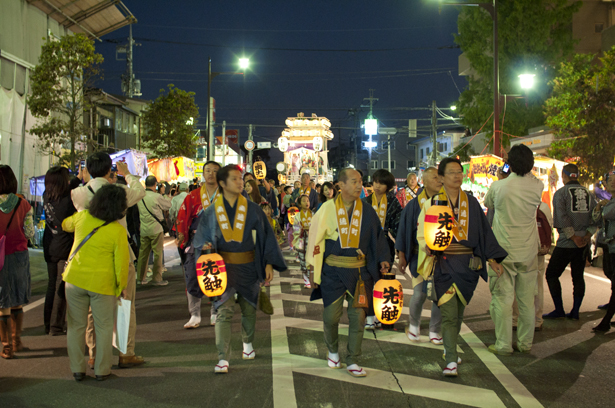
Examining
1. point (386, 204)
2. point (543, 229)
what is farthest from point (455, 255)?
point (386, 204)

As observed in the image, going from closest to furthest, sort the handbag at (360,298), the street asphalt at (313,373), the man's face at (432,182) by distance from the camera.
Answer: the street asphalt at (313,373) < the handbag at (360,298) < the man's face at (432,182)

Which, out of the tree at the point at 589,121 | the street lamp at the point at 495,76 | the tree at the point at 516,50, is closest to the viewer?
the tree at the point at 589,121

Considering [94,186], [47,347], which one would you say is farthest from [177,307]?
[94,186]

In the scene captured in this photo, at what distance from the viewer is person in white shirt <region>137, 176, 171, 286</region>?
1031 centimetres

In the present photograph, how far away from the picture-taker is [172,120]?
31.1m

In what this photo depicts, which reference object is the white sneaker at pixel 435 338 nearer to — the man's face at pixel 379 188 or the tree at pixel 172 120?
the man's face at pixel 379 188

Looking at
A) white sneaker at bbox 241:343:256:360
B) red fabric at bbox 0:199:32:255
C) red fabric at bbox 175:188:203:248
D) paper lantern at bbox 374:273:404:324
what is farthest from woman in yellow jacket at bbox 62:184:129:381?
paper lantern at bbox 374:273:404:324

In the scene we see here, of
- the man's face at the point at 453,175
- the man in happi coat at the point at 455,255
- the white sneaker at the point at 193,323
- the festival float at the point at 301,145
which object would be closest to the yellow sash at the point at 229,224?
the man in happi coat at the point at 455,255

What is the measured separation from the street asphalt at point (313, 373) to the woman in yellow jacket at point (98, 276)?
32cm

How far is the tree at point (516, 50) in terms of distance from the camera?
23731 millimetres

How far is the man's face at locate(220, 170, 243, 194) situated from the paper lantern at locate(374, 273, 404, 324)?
167 cm

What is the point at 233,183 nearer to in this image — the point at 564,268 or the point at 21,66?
the point at 564,268

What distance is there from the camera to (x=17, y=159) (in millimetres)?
19219

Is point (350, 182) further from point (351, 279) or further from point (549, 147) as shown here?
point (549, 147)
